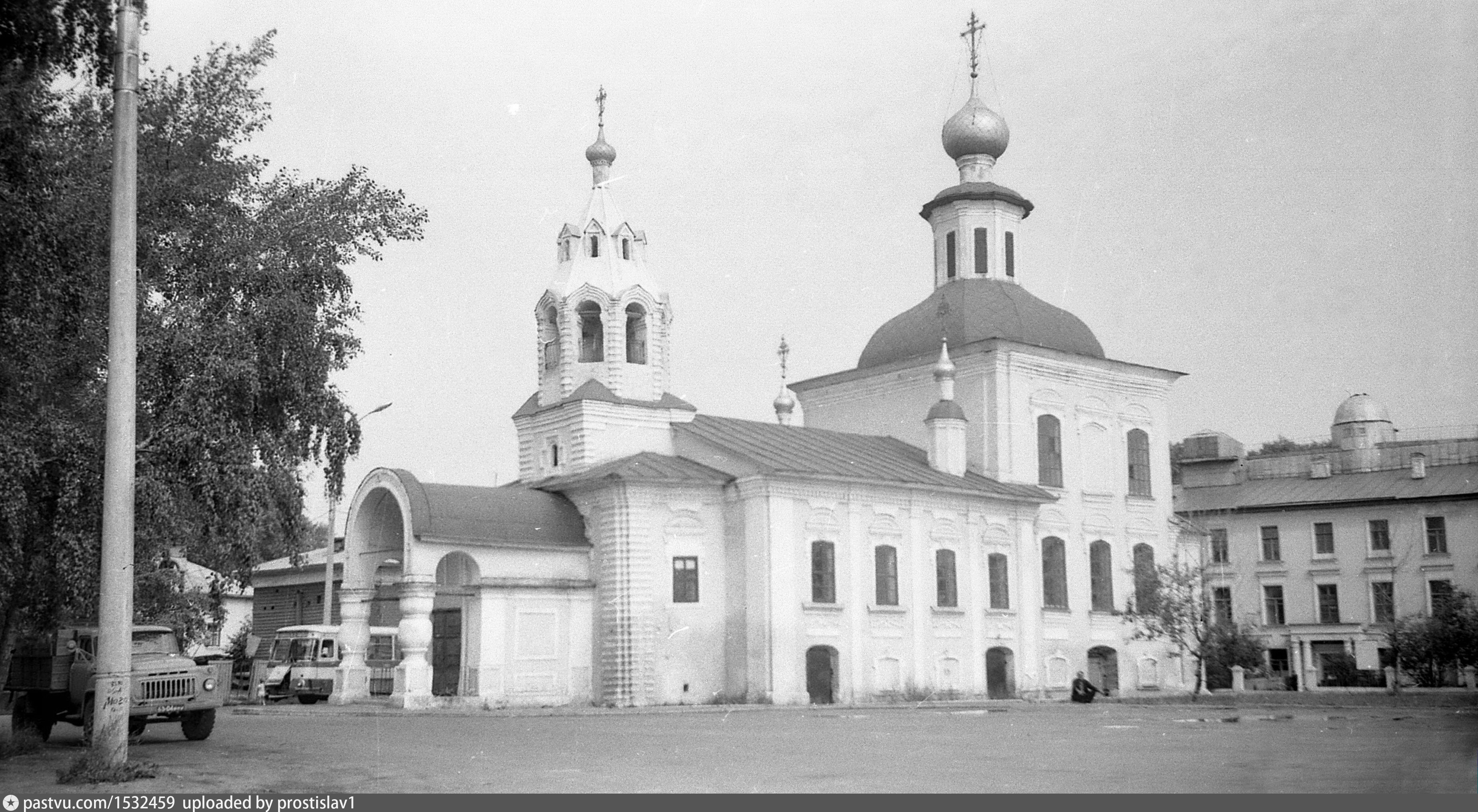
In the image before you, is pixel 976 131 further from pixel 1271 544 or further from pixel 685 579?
pixel 1271 544

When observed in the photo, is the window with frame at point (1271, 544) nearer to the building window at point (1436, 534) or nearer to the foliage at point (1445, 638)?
the building window at point (1436, 534)

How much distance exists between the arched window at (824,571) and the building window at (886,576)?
1275 millimetres

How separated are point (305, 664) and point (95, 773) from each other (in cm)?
2337

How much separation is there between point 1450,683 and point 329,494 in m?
42.3

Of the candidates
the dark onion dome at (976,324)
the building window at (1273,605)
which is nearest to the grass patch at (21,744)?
the dark onion dome at (976,324)

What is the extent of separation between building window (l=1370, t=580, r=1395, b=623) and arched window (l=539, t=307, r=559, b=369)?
32171mm

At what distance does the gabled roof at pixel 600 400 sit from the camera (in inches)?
1399

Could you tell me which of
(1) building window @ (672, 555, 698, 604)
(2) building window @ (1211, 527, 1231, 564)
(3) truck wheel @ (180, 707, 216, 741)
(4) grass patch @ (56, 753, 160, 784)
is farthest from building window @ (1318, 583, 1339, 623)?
(4) grass patch @ (56, 753, 160, 784)

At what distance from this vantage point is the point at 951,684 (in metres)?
37.0

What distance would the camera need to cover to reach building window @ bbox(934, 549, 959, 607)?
37.3 m

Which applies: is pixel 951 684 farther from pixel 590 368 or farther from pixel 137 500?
pixel 137 500

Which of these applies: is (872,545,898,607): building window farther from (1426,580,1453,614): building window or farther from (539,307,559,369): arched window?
(1426,580,1453,614): building window

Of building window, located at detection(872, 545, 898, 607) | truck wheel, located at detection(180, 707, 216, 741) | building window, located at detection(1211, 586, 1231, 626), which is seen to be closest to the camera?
truck wheel, located at detection(180, 707, 216, 741)

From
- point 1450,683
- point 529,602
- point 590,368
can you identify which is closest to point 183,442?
point 529,602
